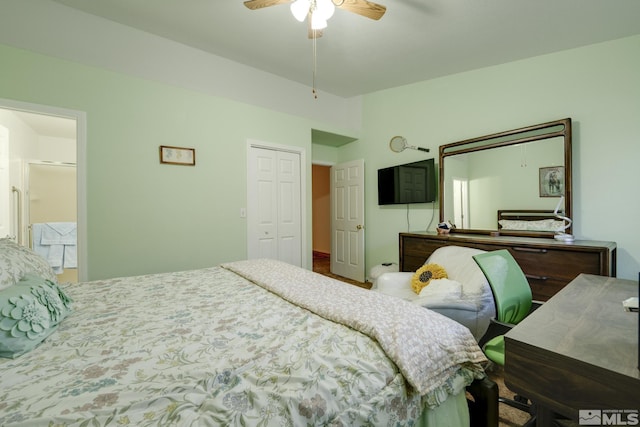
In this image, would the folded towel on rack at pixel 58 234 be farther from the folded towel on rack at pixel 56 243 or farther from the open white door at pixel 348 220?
the open white door at pixel 348 220

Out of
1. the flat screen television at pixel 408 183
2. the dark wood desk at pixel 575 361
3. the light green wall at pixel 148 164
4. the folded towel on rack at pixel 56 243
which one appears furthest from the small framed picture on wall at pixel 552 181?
the folded towel on rack at pixel 56 243

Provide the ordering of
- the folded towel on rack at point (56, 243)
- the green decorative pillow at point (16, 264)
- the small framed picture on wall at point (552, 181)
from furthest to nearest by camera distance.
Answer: the folded towel on rack at point (56, 243)
the small framed picture on wall at point (552, 181)
the green decorative pillow at point (16, 264)

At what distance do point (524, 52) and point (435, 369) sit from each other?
3251 millimetres

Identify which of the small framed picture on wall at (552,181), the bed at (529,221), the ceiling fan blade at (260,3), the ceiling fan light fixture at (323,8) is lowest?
the bed at (529,221)

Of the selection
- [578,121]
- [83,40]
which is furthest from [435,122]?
[83,40]

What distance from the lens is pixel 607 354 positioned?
2.28ft

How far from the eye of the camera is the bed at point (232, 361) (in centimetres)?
68

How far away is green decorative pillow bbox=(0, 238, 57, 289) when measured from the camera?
1.13m

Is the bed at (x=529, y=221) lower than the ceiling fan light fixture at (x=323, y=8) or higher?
lower

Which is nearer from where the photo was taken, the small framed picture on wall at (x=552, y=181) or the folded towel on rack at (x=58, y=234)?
the small framed picture on wall at (x=552, y=181)

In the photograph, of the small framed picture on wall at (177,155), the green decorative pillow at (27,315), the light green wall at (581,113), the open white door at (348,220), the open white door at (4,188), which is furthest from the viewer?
the open white door at (348,220)

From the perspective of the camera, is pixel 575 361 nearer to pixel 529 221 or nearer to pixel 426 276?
pixel 426 276

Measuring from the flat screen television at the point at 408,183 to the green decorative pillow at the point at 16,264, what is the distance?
137 inches

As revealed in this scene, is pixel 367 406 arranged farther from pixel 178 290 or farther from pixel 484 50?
pixel 484 50
